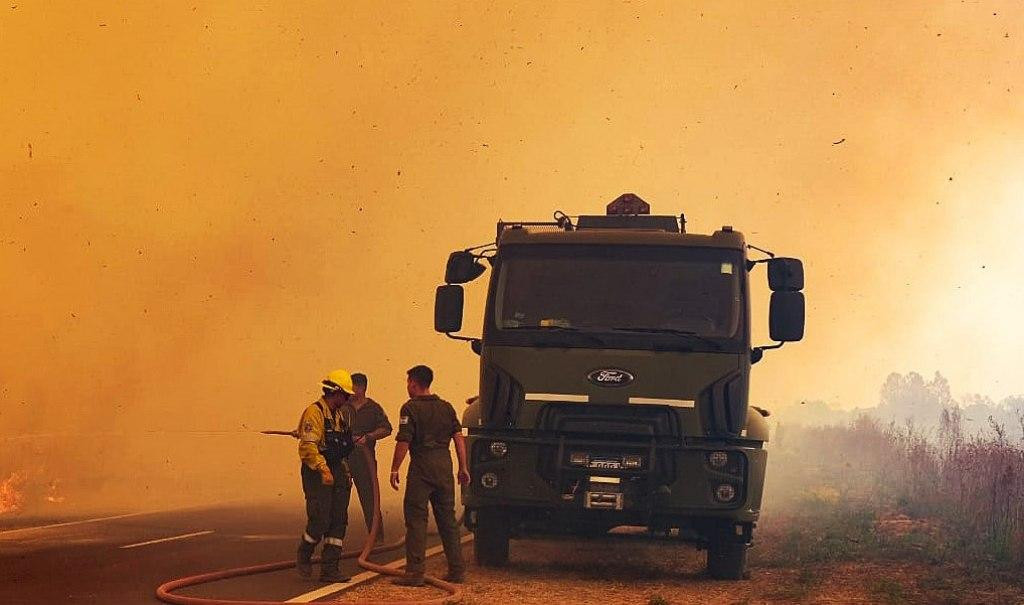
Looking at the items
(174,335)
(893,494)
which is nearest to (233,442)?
(174,335)

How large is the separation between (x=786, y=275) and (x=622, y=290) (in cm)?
164

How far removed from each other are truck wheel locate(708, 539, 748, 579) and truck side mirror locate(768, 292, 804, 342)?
2.10 m

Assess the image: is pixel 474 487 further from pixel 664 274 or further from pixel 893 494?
pixel 893 494

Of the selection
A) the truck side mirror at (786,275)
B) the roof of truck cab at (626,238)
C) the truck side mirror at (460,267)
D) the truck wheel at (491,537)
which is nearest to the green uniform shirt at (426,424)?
the truck wheel at (491,537)

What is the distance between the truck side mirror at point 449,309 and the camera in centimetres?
1464

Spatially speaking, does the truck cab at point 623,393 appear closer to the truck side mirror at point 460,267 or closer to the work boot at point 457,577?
the truck side mirror at point 460,267

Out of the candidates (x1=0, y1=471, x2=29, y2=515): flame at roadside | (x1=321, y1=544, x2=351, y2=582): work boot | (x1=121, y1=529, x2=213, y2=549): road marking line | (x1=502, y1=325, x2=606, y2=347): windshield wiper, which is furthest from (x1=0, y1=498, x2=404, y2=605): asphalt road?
(x1=0, y1=471, x2=29, y2=515): flame at roadside

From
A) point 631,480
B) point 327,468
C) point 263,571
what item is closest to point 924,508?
point 631,480

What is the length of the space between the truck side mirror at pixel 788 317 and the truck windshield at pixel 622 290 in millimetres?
473

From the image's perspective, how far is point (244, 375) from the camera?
300 ft

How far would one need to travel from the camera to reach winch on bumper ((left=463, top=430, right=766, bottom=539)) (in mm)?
13188

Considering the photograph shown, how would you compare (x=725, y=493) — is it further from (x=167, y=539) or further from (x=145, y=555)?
(x=167, y=539)

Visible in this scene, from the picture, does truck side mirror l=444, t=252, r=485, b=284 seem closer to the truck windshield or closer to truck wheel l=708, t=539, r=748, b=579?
the truck windshield

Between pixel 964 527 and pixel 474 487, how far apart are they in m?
6.88
